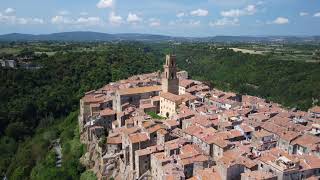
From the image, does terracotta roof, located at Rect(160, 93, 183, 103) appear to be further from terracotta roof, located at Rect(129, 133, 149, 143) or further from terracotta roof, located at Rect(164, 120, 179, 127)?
terracotta roof, located at Rect(129, 133, 149, 143)

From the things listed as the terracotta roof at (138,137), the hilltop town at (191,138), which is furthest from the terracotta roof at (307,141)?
the terracotta roof at (138,137)

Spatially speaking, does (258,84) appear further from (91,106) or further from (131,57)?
(91,106)

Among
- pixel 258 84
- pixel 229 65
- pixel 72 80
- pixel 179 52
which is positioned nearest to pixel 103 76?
pixel 72 80

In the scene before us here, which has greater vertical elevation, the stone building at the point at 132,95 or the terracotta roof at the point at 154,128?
the stone building at the point at 132,95

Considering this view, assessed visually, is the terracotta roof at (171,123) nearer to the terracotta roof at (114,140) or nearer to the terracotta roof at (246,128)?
the terracotta roof at (114,140)

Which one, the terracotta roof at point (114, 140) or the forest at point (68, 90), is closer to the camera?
the terracotta roof at point (114, 140)

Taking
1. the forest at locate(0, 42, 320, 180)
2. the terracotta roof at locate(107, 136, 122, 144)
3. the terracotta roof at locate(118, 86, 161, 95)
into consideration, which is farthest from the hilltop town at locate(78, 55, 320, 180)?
the forest at locate(0, 42, 320, 180)
